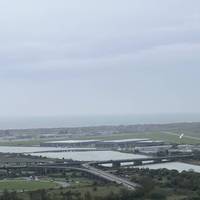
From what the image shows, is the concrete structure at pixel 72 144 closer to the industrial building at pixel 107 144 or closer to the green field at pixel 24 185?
the industrial building at pixel 107 144

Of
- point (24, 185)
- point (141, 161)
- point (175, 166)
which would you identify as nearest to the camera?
point (24, 185)

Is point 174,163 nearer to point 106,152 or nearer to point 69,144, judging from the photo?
point 106,152

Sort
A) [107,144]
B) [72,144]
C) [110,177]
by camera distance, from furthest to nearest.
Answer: [72,144] → [107,144] → [110,177]

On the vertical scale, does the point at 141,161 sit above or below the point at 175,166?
above

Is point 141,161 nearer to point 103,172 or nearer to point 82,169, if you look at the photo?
point 82,169

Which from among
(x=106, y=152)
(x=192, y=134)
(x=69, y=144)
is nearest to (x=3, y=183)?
(x=106, y=152)

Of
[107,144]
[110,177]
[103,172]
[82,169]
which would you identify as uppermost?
[107,144]

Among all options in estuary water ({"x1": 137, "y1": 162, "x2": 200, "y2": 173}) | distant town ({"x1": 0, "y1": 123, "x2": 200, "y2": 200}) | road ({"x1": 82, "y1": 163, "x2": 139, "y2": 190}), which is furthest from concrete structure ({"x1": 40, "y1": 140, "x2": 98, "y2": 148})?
road ({"x1": 82, "y1": 163, "x2": 139, "y2": 190})

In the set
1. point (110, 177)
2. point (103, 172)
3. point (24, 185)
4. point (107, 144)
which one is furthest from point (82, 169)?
point (107, 144)
